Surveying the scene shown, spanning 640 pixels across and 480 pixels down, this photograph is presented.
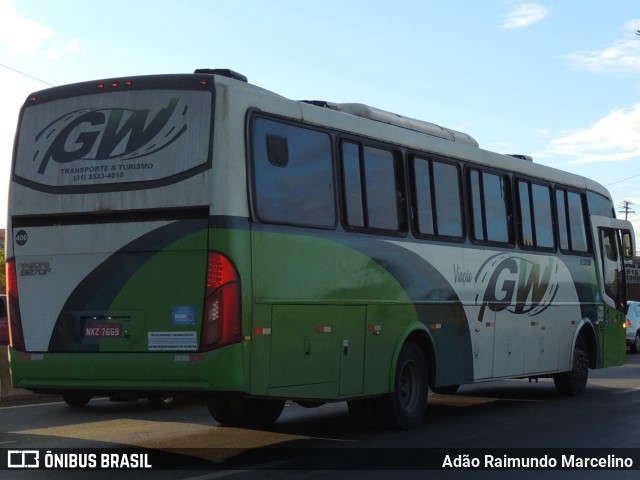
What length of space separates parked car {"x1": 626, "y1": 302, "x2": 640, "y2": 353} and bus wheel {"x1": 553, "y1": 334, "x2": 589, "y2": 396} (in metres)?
18.6

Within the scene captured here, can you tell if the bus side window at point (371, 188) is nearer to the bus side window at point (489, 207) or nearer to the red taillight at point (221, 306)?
the bus side window at point (489, 207)

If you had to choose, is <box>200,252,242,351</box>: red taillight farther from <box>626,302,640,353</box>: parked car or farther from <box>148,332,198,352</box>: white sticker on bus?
<box>626,302,640,353</box>: parked car

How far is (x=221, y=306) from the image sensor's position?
10320mm

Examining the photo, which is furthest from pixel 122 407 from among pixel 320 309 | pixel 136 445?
pixel 320 309

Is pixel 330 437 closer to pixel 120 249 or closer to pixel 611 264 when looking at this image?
pixel 120 249

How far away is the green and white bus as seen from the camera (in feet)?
34.2

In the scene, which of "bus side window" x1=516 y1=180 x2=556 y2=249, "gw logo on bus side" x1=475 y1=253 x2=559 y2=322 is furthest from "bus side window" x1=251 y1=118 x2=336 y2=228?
"bus side window" x1=516 y1=180 x2=556 y2=249

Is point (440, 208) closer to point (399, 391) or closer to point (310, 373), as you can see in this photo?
point (399, 391)

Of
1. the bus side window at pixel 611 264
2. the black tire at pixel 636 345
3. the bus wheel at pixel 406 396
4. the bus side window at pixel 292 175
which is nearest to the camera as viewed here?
the bus side window at pixel 292 175

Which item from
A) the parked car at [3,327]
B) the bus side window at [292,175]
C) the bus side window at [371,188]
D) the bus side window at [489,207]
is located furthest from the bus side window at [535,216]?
the parked car at [3,327]

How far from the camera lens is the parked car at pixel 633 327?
122 ft

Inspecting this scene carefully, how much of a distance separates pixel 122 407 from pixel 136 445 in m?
4.87

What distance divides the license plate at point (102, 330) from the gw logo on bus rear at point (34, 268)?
0.74m

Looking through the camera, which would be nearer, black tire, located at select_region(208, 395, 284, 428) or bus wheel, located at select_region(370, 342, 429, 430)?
bus wheel, located at select_region(370, 342, 429, 430)
